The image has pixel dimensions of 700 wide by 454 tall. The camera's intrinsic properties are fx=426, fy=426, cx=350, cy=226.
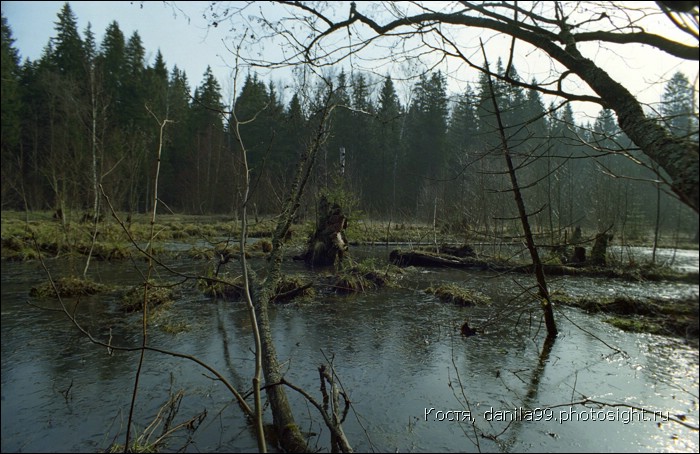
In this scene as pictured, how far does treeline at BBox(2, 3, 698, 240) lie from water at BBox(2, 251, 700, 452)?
5.81 feet

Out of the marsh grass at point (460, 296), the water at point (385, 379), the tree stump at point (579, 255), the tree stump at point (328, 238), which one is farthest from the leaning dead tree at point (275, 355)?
the tree stump at point (579, 255)

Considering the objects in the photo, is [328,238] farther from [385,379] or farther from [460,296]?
[385,379]

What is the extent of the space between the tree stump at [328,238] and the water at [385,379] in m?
6.12

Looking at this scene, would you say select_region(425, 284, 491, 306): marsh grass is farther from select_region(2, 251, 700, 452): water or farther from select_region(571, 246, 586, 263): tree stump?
select_region(571, 246, 586, 263): tree stump

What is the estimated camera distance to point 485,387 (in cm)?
461

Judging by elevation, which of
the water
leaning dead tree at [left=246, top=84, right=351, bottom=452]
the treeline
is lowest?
the water

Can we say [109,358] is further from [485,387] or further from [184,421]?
[485,387]

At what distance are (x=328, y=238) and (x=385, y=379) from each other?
982 centimetres

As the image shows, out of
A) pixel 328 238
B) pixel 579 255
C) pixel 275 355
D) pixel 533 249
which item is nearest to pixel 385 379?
pixel 275 355

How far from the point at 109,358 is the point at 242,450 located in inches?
122

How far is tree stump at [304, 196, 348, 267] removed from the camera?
47.5ft

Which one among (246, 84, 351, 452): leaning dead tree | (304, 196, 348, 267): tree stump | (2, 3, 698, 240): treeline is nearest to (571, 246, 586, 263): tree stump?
(2, 3, 698, 240): treeline

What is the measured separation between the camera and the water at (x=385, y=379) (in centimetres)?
350

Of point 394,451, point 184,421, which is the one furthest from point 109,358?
point 394,451
